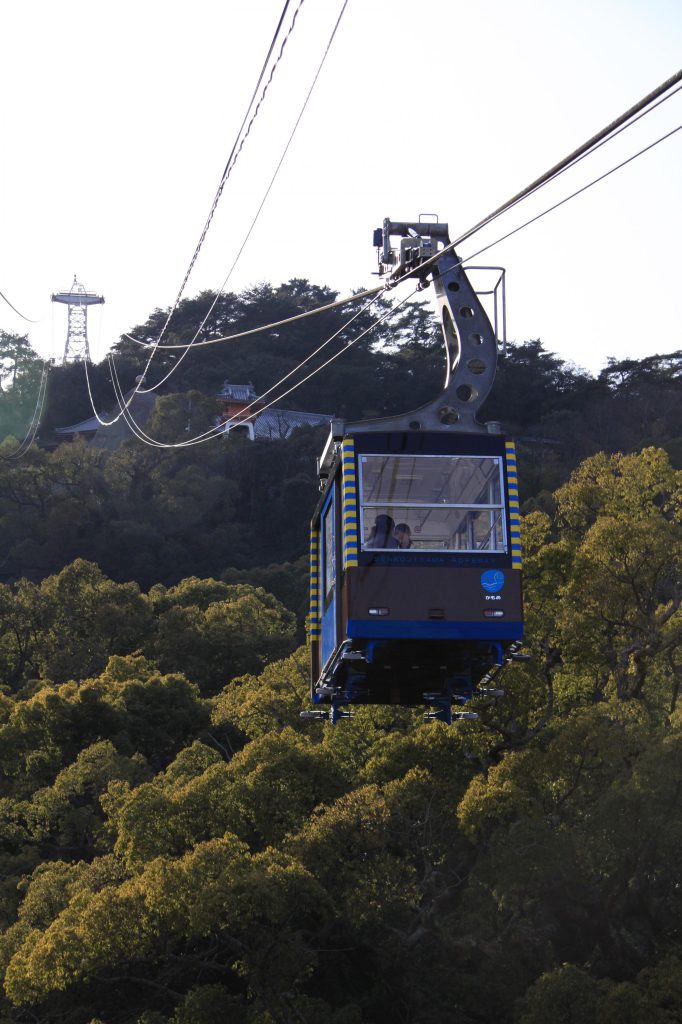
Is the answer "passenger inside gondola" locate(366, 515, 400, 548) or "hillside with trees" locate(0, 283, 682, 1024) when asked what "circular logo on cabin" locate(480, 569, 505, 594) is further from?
"hillside with trees" locate(0, 283, 682, 1024)

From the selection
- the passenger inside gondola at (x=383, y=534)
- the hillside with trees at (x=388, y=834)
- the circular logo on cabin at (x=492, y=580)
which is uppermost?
the passenger inside gondola at (x=383, y=534)

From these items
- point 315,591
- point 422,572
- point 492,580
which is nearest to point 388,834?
point 315,591

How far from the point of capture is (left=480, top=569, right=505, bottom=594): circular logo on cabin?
43.5ft

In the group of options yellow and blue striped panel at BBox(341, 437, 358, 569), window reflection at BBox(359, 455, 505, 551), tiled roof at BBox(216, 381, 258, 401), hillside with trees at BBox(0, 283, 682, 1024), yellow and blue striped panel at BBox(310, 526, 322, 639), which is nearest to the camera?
yellow and blue striped panel at BBox(341, 437, 358, 569)

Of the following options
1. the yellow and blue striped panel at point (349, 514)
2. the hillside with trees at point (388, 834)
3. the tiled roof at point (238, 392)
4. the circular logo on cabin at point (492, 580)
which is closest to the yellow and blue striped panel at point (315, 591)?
the yellow and blue striped panel at point (349, 514)

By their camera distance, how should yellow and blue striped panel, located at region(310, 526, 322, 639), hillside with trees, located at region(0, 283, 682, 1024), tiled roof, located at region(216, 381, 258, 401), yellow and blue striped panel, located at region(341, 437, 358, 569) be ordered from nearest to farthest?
yellow and blue striped panel, located at region(341, 437, 358, 569)
yellow and blue striped panel, located at region(310, 526, 322, 639)
hillside with trees, located at region(0, 283, 682, 1024)
tiled roof, located at region(216, 381, 258, 401)

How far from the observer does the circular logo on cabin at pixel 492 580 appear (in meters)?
13.2

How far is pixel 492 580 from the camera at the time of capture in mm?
13273

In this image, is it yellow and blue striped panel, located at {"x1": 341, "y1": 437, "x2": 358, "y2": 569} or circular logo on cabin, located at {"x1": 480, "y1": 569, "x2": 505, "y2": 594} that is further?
circular logo on cabin, located at {"x1": 480, "y1": 569, "x2": 505, "y2": 594}

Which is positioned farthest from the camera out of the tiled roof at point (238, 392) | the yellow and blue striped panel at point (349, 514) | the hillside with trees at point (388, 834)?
the tiled roof at point (238, 392)

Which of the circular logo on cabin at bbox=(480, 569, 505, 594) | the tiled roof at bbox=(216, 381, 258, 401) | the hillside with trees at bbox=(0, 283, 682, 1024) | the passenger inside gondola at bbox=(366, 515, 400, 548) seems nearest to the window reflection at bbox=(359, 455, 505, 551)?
the passenger inside gondola at bbox=(366, 515, 400, 548)

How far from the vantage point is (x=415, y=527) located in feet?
43.6

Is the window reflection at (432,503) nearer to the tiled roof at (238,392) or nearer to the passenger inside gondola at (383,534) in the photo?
the passenger inside gondola at (383,534)

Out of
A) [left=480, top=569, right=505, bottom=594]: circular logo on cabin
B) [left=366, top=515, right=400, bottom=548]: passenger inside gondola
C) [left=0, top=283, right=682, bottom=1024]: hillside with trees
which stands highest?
[left=366, top=515, right=400, bottom=548]: passenger inside gondola
